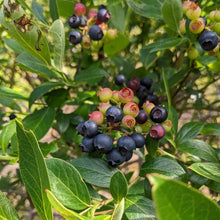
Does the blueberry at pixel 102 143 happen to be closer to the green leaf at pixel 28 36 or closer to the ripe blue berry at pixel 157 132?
Result: the ripe blue berry at pixel 157 132

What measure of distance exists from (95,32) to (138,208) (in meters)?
0.64

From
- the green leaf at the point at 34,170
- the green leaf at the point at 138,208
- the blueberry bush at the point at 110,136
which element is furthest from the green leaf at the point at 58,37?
the green leaf at the point at 138,208

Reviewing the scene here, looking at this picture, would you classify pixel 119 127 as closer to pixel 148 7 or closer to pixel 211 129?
pixel 211 129

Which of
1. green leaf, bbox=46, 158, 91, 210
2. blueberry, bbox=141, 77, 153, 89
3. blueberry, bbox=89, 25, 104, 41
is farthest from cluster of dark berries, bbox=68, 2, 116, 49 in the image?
green leaf, bbox=46, 158, 91, 210

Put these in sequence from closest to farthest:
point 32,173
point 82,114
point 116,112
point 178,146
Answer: point 32,173
point 116,112
point 178,146
point 82,114

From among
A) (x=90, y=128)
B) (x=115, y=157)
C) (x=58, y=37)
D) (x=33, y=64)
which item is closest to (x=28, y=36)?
(x=58, y=37)

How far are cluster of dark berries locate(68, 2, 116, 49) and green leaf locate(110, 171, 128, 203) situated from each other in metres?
0.58

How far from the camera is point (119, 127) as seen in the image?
714 mm

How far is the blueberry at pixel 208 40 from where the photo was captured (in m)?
0.75

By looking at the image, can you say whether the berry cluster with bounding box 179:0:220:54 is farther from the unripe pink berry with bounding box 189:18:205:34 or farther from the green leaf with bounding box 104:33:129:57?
the green leaf with bounding box 104:33:129:57

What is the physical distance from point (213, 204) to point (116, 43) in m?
0.86

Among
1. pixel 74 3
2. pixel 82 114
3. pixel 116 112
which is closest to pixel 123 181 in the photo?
pixel 116 112

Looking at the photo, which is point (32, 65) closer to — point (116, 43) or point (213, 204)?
point (116, 43)

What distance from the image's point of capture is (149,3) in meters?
0.96
